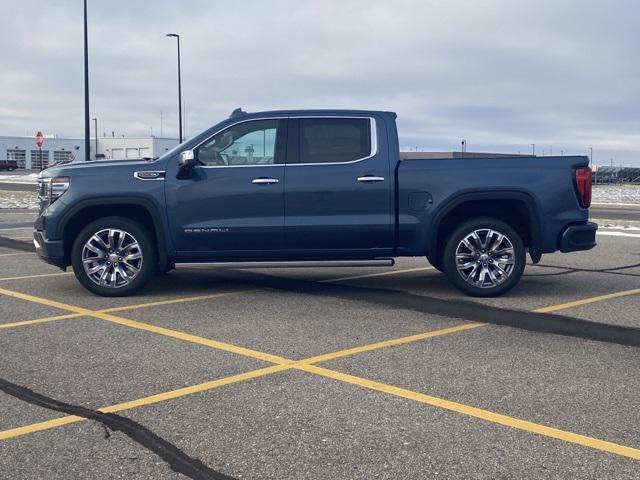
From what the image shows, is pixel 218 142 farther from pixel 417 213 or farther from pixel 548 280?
pixel 548 280

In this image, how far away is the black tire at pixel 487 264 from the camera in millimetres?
8938

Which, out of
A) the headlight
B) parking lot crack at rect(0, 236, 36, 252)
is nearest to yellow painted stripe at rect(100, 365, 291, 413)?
the headlight

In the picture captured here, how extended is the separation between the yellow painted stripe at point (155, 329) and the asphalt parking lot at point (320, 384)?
30 millimetres

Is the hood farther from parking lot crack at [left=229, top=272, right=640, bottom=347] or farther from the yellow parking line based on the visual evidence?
parking lot crack at [left=229, top=272, right=640, bottom=347]

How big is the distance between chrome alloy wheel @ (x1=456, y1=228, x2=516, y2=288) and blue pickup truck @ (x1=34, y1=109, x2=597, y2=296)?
0.01 metres

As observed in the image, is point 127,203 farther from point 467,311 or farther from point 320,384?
point 320,384

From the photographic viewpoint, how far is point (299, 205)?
8.91 m

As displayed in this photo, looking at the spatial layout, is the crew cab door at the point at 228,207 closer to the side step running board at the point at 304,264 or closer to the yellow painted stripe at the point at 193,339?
the side step running board at the point at 304,264

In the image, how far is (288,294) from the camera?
30.4ft

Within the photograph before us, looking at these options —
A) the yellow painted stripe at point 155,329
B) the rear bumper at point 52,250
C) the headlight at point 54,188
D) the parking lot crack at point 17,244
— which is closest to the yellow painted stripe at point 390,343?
the yellow painted stripe at point 155,329

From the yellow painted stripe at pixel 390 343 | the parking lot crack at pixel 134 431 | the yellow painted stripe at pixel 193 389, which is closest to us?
the parking lot crack at pixel 134 431

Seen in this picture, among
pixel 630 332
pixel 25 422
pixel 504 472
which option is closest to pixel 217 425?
pixel 25 422

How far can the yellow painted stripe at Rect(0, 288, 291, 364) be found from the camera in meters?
6.27

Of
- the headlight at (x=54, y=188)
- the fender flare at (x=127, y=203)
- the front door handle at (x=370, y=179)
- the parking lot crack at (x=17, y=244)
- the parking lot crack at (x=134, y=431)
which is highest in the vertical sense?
the front door handle at (x=370, y=179)
